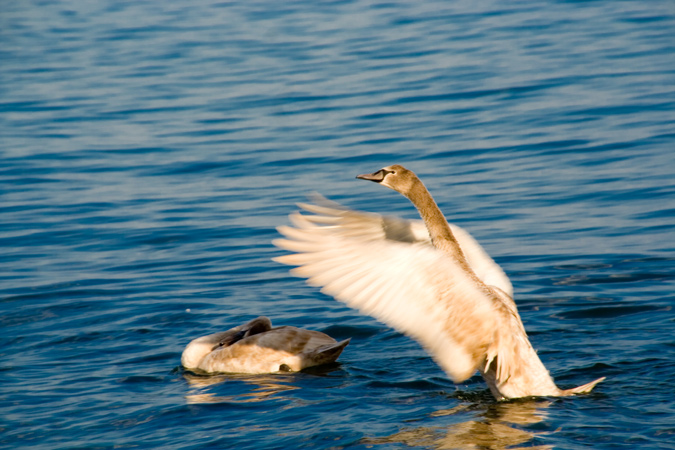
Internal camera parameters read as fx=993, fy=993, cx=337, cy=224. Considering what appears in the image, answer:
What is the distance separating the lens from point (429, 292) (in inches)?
278

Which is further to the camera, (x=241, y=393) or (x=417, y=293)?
(x=241, y=393)

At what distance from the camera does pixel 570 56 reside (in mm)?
21609

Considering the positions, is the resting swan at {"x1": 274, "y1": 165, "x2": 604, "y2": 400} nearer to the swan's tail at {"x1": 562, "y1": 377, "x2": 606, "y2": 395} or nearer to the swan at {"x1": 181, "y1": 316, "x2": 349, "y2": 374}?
the swan's tail at {"x1": 562, "y1": 377, "x2": 606, "y2": 395}

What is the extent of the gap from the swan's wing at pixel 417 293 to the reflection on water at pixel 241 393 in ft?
4.83

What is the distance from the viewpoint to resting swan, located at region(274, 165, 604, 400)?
7039 millimetres

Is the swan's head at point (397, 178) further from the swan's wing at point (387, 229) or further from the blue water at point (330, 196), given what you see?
the blue water at point (330, 196)

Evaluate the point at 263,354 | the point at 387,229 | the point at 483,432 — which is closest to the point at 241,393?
the point at 263,354

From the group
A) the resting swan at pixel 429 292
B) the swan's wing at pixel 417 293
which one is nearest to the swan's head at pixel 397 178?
the resting swan at pixel 429 292

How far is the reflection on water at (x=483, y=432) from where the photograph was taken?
693cm

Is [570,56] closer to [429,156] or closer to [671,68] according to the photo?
[671,68]

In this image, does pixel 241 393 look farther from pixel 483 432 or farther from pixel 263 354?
pixel 483 432

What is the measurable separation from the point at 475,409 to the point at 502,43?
56.2ft

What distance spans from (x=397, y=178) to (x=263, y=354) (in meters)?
2.06

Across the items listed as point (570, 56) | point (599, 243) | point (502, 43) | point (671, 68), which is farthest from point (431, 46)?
point (599, 243)
